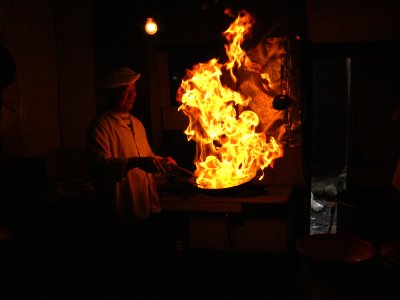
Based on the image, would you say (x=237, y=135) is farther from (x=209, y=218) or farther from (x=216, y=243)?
(x=216, y=243)

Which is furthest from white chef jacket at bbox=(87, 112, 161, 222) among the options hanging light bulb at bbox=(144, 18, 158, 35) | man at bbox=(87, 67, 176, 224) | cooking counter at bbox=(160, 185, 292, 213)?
hanging light bulb at bbox=(144, 18, 158, 35)

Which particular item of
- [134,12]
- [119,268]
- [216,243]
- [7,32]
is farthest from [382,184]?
[7,32]

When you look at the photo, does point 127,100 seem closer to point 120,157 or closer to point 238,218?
point 120,157

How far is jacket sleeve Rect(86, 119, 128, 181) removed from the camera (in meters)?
4.02

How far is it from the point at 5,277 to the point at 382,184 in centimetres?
585

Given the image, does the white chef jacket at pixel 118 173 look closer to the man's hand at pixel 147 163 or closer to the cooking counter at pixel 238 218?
the man's hand at pixel 147 163

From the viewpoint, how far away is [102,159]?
161 inches

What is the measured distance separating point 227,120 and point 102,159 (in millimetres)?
2509

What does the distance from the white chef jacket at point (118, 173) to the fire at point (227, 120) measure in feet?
4.04

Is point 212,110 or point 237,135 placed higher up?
point 212,110

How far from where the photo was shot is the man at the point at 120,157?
415 cm

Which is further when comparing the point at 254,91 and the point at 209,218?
the point at 254,91

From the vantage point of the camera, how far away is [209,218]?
18.7 ft

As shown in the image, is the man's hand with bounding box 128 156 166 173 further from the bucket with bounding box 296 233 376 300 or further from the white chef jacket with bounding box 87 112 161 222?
the bucket with bounding box 296 233 376 300
